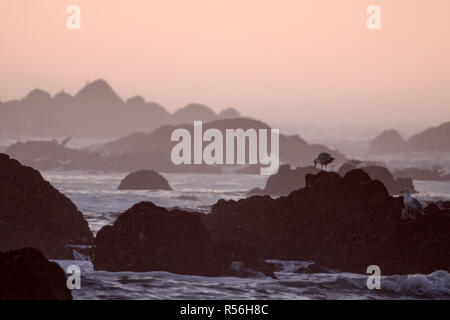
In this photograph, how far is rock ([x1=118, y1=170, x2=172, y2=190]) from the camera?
247 feet

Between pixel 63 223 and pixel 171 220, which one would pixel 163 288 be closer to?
pixel 171 220

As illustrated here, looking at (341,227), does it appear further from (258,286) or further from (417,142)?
(417,142)

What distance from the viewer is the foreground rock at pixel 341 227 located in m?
34.7

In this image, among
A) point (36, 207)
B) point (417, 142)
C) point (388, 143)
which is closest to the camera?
point (36, 207)

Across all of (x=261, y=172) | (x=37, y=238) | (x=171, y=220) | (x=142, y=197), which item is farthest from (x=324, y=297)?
(x=261, y=172)

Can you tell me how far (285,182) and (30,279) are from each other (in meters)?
49.4

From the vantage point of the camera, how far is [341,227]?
36.9 meters

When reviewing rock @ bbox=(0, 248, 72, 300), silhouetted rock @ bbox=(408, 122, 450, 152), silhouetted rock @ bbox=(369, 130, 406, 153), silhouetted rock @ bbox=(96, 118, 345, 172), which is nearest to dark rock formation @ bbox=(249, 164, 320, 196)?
rock @ bbox=(0, 248, 72, 300)

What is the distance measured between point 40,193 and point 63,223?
1497 millimetres

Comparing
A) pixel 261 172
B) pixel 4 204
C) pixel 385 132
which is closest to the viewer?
pixel 4 204

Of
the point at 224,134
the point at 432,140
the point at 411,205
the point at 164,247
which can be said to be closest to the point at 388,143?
the point at 432,140

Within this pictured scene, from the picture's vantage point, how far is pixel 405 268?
34.1 m

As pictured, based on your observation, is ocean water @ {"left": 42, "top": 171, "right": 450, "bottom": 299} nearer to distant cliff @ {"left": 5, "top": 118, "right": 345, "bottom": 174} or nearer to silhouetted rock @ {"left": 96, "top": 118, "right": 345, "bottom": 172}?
distant cliff @ {"left": 5, "top": 118, "right": 345, "bottom": 174}

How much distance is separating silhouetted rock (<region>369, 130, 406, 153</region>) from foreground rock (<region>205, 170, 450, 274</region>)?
139070 millimetres
